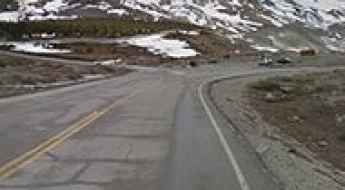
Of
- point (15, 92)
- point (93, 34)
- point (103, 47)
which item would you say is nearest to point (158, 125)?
point (15, 92)

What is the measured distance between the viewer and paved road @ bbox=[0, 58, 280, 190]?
10.8 m

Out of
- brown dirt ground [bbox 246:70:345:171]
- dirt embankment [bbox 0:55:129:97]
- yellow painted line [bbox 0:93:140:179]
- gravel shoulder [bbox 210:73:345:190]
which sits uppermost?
yellow painted line [bbox 0:93:140:179]

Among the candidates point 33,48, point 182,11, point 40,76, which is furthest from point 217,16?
point 40,76

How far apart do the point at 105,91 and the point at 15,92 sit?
525cm

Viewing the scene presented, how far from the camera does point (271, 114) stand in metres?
31.6

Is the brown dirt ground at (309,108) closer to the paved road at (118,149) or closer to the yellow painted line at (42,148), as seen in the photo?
the paved road at (118,149)

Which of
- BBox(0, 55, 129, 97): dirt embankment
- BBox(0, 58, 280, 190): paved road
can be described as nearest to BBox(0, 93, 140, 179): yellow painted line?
BBox(0, 58, 280, 190): paved road

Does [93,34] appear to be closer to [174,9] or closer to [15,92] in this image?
[15,92]

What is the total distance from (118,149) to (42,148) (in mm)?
1627

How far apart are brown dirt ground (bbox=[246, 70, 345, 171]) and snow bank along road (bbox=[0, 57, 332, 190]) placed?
154 inches

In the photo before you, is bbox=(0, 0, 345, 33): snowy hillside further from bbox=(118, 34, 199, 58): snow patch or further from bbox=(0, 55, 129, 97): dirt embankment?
bbox=(0, 55, 129, 97): dirt embankment

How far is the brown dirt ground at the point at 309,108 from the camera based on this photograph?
24.4 m

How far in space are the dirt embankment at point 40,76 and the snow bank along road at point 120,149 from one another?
747 cm

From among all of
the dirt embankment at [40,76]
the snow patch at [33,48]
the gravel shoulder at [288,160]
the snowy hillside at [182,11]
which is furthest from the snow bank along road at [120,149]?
the snowy hillside at [182,11]
